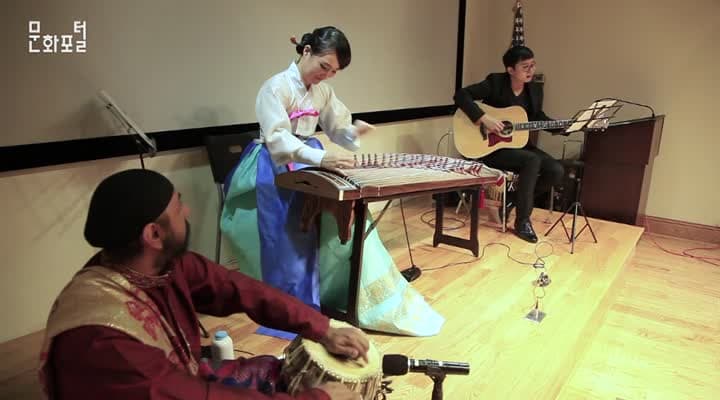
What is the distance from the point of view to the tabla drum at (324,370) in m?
1.16

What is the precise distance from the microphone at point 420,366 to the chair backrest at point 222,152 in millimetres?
1404

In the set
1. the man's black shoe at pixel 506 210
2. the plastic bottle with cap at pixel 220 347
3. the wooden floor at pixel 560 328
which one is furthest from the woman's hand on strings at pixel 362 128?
the man's black shoe at pixel 506 210

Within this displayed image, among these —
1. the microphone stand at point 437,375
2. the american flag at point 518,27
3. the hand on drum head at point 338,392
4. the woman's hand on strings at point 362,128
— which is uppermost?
the american flag at point 518,27

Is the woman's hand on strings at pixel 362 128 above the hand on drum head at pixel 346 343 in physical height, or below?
above

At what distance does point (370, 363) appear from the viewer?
47.7 inches

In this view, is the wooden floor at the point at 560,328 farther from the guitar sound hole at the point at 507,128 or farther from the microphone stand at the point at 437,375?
the guitar sound hole at the point at 507,128

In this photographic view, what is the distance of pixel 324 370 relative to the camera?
116cm

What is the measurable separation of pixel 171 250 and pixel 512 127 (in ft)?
8.89

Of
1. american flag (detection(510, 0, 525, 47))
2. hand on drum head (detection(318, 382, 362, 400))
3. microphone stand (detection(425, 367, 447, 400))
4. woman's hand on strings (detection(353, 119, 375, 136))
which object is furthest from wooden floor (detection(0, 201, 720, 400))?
american flag (detection(510, 0, 525, 47))

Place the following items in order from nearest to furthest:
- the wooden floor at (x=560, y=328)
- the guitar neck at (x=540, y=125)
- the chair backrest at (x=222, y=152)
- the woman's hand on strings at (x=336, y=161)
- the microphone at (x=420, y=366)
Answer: the microphone at (x=420, y=366), the wooden floor at (x=560, y=328), the woman's hand on strings at (x=336, y=161), the chair backrest at (x=222, y=152), the guitar neck at (x=540, y=125)

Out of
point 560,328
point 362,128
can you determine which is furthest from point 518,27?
point 560,328

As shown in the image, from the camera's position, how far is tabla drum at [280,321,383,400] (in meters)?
1.16

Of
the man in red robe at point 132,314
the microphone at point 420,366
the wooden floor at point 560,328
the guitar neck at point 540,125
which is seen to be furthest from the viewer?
the guitar neck at point 540,125

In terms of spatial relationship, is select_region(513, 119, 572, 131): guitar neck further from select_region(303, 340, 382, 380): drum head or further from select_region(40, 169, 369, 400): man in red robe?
select_region(40, 169, 369, 400): man in red robe
